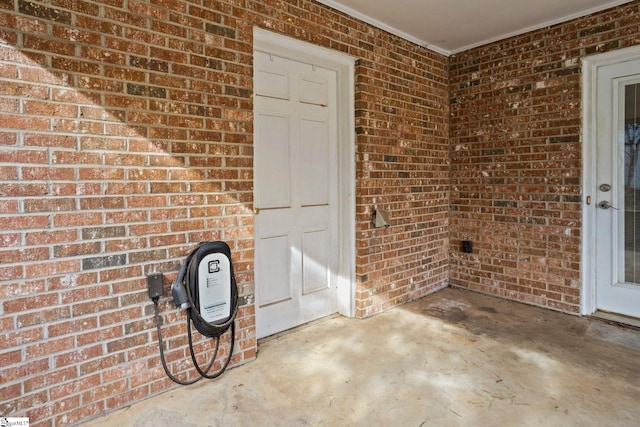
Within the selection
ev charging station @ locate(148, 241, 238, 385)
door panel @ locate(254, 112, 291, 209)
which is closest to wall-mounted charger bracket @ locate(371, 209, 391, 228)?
door panel @ locate(254, 112, 291, 209)

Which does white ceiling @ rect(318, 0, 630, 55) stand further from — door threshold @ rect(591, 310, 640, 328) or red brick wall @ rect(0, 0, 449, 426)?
door threshold @ rect(591, 310, 640, 328)

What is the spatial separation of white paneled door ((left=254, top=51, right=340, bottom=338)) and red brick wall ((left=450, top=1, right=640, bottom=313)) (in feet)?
5.33

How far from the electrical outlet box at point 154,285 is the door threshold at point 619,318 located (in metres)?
3.49

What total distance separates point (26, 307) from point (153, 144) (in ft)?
3.20

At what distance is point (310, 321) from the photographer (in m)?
3.18

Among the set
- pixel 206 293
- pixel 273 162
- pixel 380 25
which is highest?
pixel 380 25

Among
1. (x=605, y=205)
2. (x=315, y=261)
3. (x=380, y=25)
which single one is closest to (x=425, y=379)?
(x=315, y=261)

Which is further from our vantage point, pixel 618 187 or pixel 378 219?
pixel 378 219

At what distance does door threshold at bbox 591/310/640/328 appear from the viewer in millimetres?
3053

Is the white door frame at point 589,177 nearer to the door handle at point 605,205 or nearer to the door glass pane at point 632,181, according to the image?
the door handle at point 605,205

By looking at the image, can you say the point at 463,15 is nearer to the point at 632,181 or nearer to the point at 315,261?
the point at 632,181

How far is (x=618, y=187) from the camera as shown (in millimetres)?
3145

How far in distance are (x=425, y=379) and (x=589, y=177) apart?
233cm

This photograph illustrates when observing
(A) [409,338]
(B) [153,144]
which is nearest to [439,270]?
(A) [409,338]
